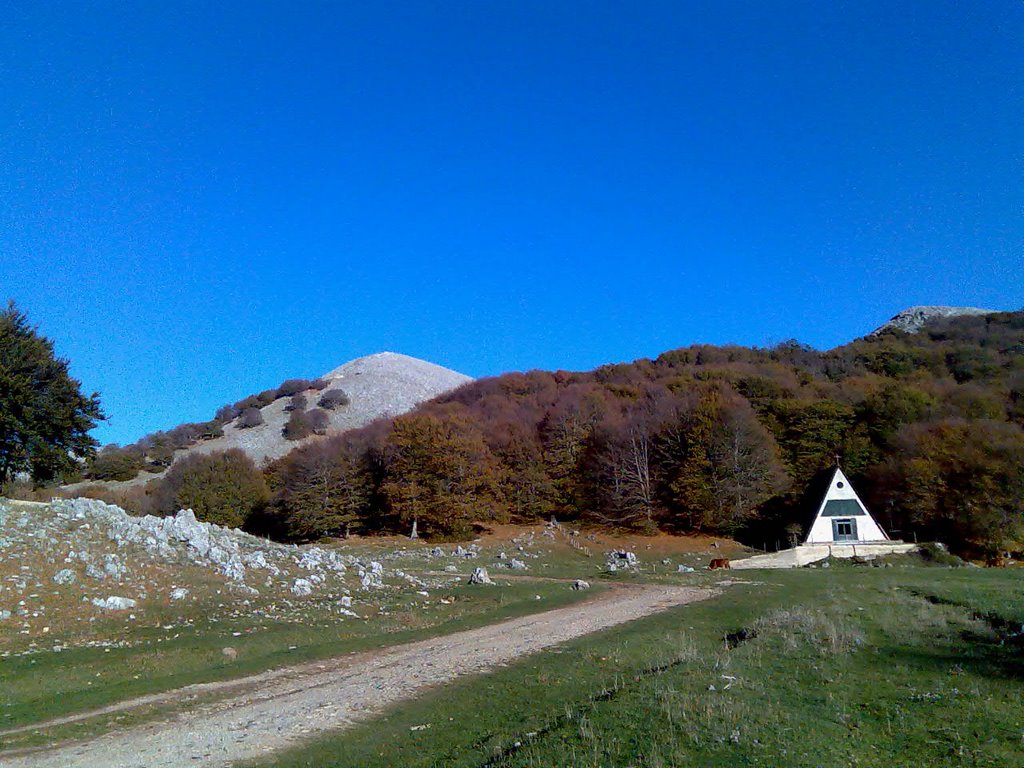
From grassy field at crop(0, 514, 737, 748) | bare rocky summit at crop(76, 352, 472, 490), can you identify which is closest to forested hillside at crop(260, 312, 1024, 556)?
bare rocky summit at crop(76, 352, 472, 490)

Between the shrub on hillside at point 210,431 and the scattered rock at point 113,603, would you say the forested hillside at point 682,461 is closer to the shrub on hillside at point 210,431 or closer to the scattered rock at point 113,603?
the scattered rock at point 113,603

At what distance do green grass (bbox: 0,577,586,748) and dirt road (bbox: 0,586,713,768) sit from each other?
0.86 meters

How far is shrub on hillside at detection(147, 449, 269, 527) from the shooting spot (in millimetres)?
67938

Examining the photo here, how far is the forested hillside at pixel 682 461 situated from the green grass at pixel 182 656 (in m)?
38.2

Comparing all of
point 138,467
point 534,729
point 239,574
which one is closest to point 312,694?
point 534,729

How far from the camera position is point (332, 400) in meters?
134

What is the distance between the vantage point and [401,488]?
62.3 m

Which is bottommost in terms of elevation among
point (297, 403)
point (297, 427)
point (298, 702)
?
point (298, 702)

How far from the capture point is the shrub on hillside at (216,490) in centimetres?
6794

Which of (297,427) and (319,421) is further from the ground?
(319,421)

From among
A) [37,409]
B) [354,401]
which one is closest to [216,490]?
[37,409]

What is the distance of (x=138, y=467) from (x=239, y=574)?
93392 mm

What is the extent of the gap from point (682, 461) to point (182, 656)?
53890 millimetres

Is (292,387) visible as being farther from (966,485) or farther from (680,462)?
(966,485)
